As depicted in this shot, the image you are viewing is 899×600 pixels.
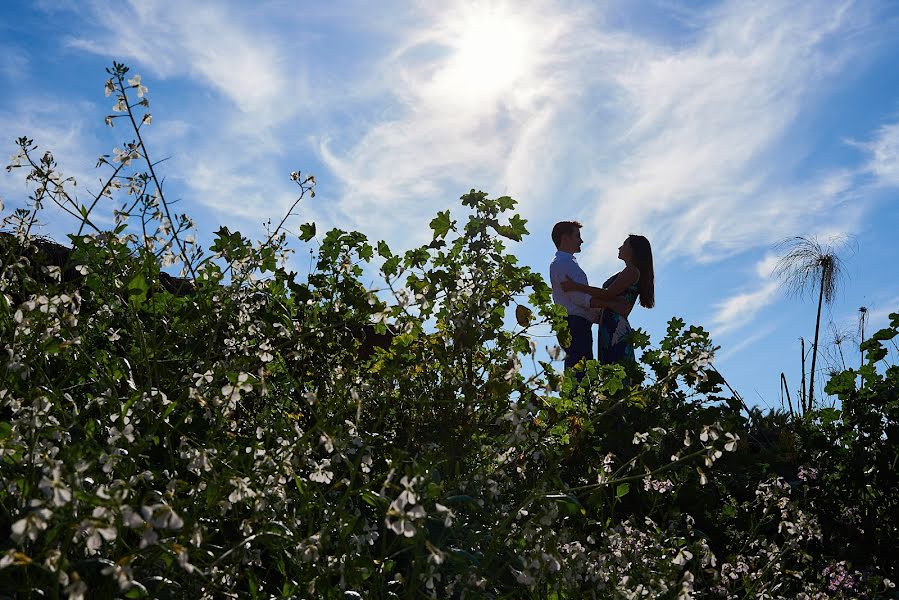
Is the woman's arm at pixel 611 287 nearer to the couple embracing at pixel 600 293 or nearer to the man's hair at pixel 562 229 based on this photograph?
the couple embracing at pixel 600 293

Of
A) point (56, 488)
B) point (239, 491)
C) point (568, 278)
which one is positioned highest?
point (568, 278)

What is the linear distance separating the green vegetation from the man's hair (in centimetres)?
329

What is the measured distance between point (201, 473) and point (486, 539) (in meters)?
1.00

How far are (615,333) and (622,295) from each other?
1.39ft

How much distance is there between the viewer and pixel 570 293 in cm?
853

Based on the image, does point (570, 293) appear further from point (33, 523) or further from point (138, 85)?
point (33, 523)

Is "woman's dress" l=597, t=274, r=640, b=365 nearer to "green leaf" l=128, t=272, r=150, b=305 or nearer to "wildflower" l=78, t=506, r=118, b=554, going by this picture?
"green leaf" l=128, t=272, r=150, b=305

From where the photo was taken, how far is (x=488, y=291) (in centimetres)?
357

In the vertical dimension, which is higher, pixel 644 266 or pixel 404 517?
pixel 644 266

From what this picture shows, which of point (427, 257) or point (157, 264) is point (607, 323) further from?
point (157, 264)

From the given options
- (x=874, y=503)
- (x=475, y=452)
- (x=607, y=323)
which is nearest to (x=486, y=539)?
(x=475, y=452)

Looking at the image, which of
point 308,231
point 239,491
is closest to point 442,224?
point 308,231

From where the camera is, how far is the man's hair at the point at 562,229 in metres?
8.62

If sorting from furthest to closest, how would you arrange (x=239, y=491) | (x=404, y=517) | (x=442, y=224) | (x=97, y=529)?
(x=442, y=224) < (x=239, y=491) < (x=404, y=517) < (x=97, y=529)
